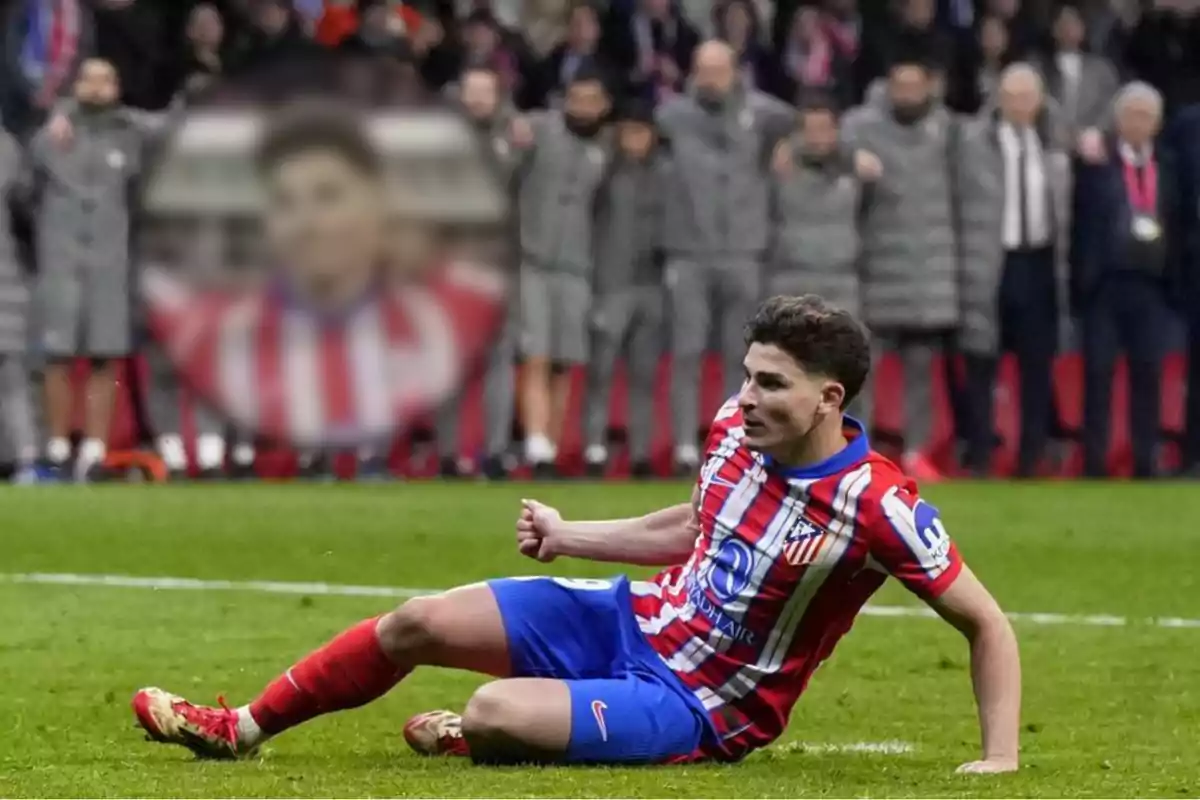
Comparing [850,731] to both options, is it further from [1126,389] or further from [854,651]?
[1126,389]

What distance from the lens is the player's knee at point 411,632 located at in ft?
22.9

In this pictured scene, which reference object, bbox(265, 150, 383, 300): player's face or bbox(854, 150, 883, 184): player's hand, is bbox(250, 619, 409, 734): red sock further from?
bbox(854, 150, 883, 184): player's hand

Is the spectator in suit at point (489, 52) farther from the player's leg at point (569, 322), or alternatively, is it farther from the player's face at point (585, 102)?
the player's leg at point (569, 322)

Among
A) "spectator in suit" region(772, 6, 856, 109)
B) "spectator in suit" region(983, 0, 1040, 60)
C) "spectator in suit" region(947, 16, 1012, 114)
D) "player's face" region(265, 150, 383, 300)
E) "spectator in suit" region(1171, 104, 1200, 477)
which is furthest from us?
"spectator in suit" region(983, 0, 1040, 60)

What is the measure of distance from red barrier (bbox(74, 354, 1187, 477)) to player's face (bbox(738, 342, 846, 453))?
11799 mm

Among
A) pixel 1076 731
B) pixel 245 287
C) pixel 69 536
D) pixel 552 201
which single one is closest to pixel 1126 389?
pixel 552 201

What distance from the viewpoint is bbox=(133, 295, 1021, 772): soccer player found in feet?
22.4

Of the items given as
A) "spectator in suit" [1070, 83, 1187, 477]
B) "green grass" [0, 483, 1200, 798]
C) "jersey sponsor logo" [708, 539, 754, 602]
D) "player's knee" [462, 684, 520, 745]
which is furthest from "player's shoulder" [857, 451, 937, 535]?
"spectator in suit" [1070, 83, 1187, 477]

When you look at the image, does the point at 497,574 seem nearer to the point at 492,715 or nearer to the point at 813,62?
the point at 492,715

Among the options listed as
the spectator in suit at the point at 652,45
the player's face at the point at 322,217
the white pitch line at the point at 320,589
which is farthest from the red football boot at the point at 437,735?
the spectator in suit at the point at 652,45

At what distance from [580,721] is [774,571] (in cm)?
59

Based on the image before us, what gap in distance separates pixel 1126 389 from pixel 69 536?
832cm

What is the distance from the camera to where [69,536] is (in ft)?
46.3

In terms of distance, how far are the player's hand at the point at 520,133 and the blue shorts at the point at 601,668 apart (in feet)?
36.6
